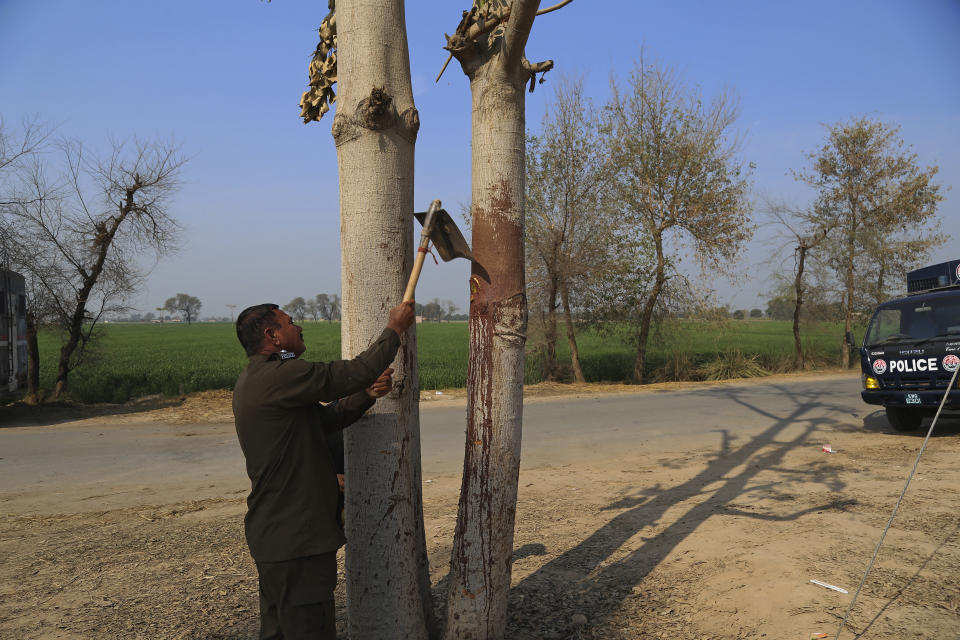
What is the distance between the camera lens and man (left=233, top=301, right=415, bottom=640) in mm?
2689

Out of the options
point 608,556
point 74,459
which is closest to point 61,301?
point 74,459

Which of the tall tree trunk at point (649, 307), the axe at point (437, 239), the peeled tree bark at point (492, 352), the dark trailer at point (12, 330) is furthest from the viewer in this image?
the tall tree trunk at point (649, 307)

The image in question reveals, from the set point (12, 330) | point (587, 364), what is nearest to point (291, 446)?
point (12, 330)

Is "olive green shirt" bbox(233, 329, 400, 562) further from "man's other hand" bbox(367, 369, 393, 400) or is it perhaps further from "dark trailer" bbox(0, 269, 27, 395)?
"dark trailer" bbox(0, 269, 27, 395)

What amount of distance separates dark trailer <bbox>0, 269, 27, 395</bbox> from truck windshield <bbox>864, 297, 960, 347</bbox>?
567 inches

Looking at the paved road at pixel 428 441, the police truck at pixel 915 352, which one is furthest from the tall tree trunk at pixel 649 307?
the police truck at pixel 915 352

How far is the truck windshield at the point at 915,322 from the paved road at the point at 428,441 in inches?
63.7

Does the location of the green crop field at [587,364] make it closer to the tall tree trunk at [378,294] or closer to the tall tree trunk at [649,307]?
the tall tree trunk at [649,307]

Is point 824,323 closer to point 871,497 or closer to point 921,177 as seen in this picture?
point 921,177

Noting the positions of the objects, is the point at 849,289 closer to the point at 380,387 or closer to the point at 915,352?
the point at 915,352

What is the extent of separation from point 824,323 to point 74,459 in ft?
77.7

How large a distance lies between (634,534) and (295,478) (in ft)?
10.6

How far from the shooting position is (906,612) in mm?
3520

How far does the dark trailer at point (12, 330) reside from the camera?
11.5 m
